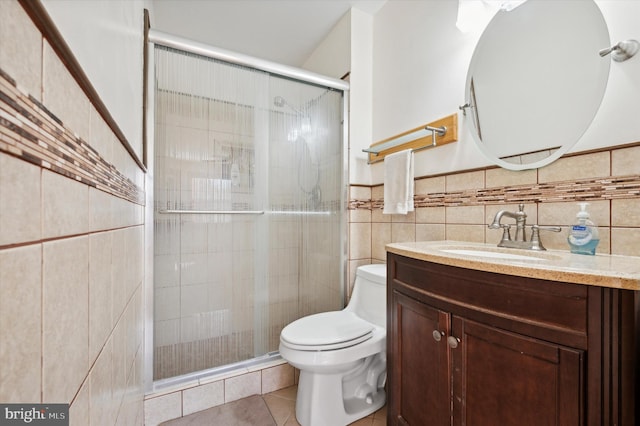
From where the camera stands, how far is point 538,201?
3.72 feet

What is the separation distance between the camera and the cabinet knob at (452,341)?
858 mm

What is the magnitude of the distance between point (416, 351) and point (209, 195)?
4.09 ft

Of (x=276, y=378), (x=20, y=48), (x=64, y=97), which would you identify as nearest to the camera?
(x=20, y=48)

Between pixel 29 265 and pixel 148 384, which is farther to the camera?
pixel 148 384

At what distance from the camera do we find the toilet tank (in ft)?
5.09

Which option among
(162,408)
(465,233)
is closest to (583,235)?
(465,233)

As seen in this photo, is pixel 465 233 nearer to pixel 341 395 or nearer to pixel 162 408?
pixel 341 395

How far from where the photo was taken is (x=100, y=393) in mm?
535

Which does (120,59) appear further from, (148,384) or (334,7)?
(334,7)

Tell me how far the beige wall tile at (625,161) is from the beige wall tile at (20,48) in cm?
142

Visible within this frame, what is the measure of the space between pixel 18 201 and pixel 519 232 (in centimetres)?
142

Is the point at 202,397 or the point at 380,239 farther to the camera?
the point at 380,239

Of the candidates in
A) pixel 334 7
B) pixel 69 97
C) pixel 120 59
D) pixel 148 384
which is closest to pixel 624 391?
pixel 69 97

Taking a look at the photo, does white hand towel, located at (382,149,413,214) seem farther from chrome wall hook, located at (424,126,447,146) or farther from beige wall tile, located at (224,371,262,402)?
beige wall tile, located at (224,371,262,402)
